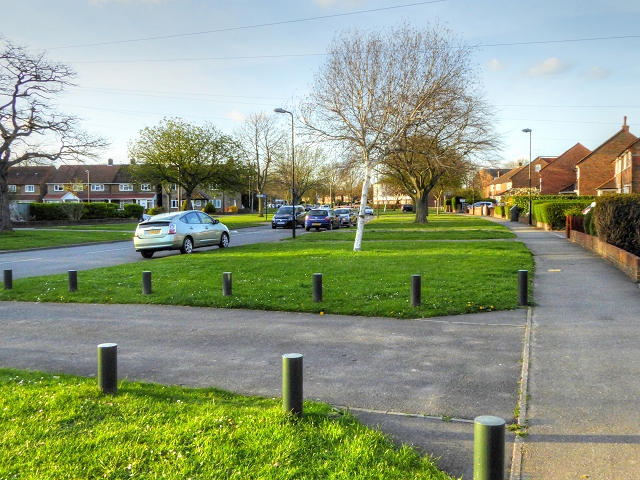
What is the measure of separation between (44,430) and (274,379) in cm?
223

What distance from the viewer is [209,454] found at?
397cm

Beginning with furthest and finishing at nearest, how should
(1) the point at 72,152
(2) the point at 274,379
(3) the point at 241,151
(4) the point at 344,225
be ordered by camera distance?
(3) the point at 241,151 → (4) the point at 344,225 → (1) the point at 72,152 → (2) the point at 274,379

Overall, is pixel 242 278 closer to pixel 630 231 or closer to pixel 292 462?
pixel 292 462

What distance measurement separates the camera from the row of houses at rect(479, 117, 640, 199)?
4669 centimetres

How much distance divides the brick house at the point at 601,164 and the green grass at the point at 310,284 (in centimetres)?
4951

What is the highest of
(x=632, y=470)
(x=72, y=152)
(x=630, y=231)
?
(x=72, y=152)

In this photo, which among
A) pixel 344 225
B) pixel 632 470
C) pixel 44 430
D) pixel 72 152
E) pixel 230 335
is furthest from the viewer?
pixel 344 225

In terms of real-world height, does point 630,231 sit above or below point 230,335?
above

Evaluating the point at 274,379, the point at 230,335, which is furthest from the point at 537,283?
the point at 274,379

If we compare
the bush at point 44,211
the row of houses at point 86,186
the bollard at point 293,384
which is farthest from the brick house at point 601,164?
the bollard at point 293,384

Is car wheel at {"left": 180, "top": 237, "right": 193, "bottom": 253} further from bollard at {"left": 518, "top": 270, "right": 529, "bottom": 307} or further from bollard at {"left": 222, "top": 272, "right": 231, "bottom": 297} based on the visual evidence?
bollard at {"left": 518, "top": 270, "right": 529, "bottom": 307}

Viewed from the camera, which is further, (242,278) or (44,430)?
(242,278)

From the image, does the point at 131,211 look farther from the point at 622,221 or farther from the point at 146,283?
the point at 622,221

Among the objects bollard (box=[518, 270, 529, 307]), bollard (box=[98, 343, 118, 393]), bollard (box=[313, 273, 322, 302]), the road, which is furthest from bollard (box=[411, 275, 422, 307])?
the road
